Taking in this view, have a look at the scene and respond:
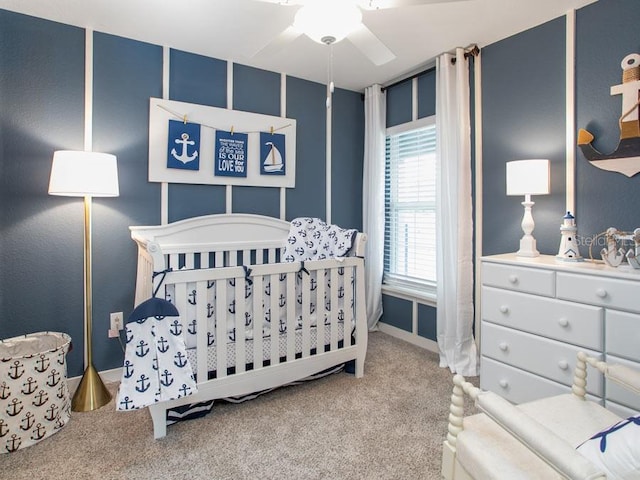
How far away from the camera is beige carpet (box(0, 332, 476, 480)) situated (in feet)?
5.24

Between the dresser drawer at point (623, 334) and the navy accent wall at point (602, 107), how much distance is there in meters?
0.58

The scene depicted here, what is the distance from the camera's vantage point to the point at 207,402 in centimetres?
204

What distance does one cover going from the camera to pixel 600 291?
171 centimetres

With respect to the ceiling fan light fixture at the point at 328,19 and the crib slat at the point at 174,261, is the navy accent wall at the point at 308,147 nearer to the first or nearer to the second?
the crib slat at the point at 174,261

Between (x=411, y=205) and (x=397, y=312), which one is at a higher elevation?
(x=411, y=205)

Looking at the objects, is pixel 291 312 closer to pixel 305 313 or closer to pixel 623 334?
pixel 305 313

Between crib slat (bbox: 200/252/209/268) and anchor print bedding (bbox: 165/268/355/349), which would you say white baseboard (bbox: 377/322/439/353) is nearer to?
anchor print bedding (bbox: 165/268/355/349)

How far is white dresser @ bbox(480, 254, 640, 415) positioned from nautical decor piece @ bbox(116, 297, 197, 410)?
1710 mm

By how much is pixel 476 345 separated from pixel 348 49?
233 centimetres

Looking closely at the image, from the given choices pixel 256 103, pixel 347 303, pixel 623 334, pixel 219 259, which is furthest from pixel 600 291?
pixel 256 103

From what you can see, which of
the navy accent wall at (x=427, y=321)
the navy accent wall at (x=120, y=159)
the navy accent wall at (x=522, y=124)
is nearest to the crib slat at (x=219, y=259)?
the navy accent wall at (x=120, y=159)

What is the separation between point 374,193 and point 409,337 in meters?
1.34

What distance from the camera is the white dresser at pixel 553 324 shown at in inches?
64.8

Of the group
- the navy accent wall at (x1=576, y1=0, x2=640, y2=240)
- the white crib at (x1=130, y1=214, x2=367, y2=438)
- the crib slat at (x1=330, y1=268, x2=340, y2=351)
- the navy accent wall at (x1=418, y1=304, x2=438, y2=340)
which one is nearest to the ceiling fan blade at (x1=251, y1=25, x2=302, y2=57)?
the white crib at (x1=130, y1=214, x2=367, y2=438)
